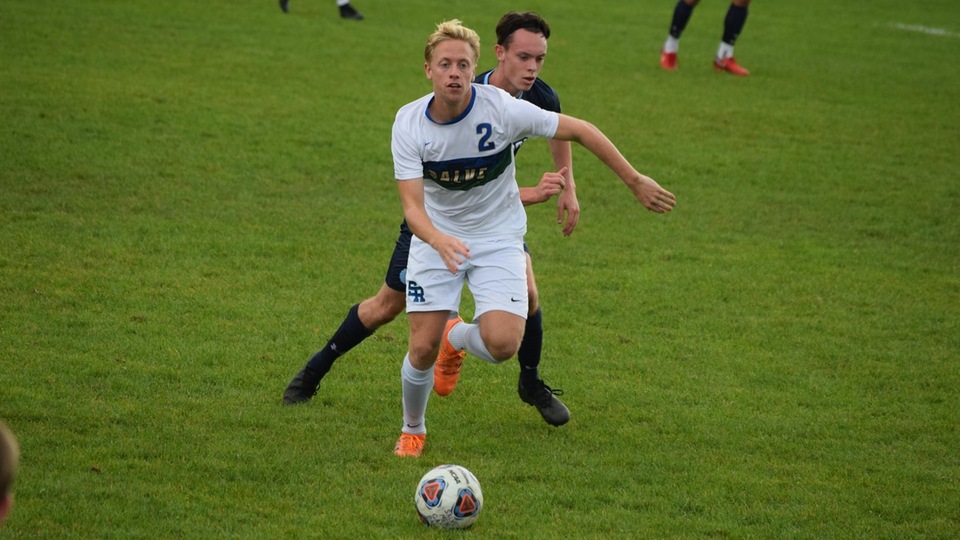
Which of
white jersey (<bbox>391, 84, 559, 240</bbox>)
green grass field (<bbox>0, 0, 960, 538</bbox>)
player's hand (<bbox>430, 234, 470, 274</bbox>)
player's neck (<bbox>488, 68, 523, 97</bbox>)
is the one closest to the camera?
player's hand (<bbox>430, 234, 470, 274</bbox>)

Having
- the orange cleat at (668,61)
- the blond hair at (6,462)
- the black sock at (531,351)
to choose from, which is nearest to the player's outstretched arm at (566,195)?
the black sock at (531,351)

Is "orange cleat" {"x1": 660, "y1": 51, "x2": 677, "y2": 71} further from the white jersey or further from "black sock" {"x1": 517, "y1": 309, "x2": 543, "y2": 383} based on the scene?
the white jersey

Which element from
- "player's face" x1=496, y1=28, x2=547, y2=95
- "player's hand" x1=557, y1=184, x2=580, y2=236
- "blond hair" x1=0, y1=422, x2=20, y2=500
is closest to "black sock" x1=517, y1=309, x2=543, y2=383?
"player's hand" x1=557, y1=184, x2=580, y2=236

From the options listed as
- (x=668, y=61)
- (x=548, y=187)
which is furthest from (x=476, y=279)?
(x=668, y=61)

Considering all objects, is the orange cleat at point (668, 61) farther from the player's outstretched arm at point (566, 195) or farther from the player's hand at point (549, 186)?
the player's hand at point (549, 186)

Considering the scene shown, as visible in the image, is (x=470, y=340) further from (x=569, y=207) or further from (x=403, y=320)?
(x=403, y=320)

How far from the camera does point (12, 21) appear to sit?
1552 cm

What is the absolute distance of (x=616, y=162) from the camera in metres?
5.48

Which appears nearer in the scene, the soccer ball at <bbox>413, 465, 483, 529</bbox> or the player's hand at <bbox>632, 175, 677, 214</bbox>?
the soccer ball at <bbox>413, 465, 483, 529</bbox>

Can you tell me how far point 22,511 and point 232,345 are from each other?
2523 millimetres

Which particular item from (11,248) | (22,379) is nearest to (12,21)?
(11,248)

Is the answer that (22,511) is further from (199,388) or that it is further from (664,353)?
(664,353)

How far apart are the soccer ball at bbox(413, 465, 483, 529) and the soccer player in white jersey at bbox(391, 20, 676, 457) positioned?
0.80 m

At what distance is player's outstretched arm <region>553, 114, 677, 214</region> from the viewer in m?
5.40
